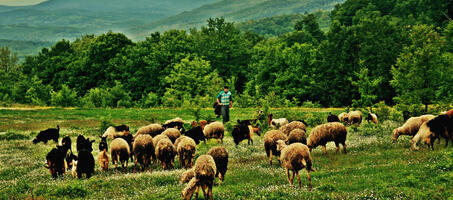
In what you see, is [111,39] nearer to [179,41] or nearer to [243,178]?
[179,41]

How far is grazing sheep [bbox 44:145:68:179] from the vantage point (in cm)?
1459

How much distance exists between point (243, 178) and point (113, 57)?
7528cm

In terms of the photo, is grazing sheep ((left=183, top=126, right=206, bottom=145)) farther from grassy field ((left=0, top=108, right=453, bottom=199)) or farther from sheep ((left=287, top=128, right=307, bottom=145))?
sheep ((left=287, top=128, right=307, bottom=145))

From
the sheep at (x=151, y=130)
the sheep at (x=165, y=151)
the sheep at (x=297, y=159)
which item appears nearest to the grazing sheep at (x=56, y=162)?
the sheep at (x=165, y=151)

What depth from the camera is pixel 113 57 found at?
82.6 m

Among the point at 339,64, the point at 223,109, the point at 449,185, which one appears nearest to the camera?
the point at 449,185

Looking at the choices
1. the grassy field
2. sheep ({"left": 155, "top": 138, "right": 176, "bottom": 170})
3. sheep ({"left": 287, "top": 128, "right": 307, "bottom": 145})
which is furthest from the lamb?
sheep ({"left": 287, "top": 128, "right": 307, "bottom": 145})

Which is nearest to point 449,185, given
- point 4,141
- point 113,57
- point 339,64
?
point 4,141

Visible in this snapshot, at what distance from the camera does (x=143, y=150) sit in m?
15.6

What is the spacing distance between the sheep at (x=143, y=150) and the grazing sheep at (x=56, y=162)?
2.93 meters

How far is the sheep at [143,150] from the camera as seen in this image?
51.1ft

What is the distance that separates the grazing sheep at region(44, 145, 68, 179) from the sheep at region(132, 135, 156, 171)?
2.93 meters

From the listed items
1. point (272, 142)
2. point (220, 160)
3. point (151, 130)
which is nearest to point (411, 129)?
point (272, 142)

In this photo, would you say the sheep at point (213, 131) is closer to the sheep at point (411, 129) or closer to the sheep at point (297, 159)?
the sheep at point (411, 129)
